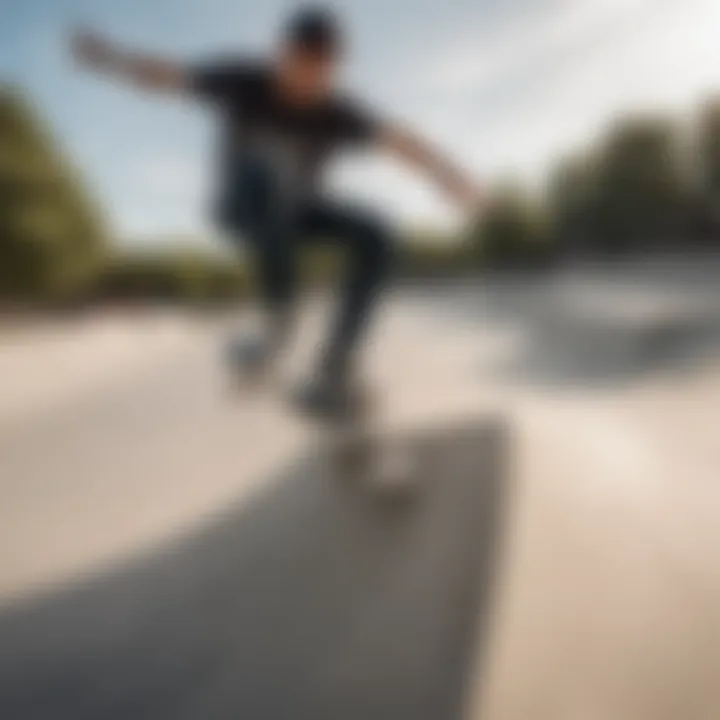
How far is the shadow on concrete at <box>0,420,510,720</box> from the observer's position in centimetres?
101

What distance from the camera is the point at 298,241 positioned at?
3.41 ft

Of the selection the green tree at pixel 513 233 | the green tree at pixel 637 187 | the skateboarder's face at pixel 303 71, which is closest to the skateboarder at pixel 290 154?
the skateboarder's face at pixel 303 71

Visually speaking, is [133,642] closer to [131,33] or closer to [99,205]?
[99,205]

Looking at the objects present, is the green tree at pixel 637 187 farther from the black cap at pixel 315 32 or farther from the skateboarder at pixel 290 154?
the black cap at pixel 315 32

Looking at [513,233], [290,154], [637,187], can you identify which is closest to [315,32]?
[290,154]

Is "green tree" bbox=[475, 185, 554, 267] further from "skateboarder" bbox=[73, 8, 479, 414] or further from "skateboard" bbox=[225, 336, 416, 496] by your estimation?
"skateboard" bbox=[225, 336, 416, 496]

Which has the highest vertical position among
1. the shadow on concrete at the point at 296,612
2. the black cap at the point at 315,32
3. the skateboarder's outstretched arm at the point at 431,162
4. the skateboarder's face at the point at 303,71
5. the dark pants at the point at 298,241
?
the black cap at the point at 315,32

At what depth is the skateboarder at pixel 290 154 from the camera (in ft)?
3.37

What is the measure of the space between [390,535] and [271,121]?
1.86 ft

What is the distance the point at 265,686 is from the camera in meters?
1.02

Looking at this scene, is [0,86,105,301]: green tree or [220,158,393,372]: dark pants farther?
[0,86,105,301]: green tree

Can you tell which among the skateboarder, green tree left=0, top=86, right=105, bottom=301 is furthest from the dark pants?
green tree left=0, top=86, right=105, bottom=301

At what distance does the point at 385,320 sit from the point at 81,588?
0.54 m

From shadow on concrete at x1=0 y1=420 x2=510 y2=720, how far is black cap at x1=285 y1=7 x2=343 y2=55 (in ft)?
1.73
